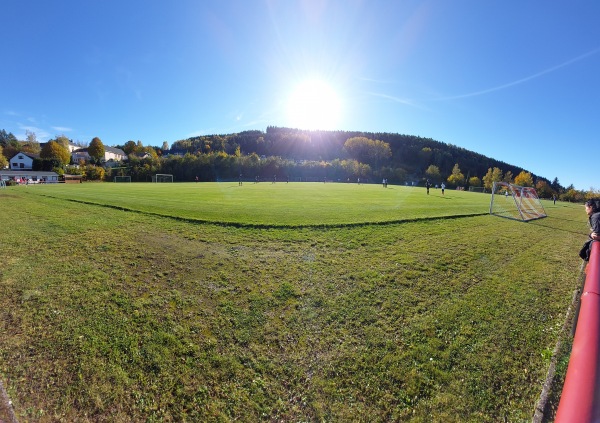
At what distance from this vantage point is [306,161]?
127250 millimetres

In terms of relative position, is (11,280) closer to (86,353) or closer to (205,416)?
(86,353)

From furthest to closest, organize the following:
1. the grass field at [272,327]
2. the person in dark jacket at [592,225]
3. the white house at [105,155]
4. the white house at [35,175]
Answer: the white house at [105,155]
the white house at [35,175]
the person in dark jacket at [592,225]
the grass field at [272,327]

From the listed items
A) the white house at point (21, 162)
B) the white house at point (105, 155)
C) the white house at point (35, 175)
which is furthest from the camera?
the white house at point (105, 155)

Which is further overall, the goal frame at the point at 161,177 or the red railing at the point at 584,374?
the goal frame at the point at 161,177

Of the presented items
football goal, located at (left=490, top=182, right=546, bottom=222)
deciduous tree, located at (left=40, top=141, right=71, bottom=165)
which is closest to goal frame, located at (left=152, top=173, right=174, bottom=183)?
deciduous tree, located at (left=40, top=141, right=71, bottom=165)

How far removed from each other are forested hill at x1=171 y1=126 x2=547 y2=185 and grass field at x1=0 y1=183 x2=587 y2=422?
151803 millimetres

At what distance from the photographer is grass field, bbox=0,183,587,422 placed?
14.4ft

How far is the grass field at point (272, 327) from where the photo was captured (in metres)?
4.40

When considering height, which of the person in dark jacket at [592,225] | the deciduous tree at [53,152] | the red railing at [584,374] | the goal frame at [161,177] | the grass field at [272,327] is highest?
the deciduous tree at [53,152]

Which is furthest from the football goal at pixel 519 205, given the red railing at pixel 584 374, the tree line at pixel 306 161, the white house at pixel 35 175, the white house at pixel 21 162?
the white house at pixel 21 162

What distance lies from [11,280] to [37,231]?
5594mm

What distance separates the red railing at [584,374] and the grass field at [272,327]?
11.4 feet

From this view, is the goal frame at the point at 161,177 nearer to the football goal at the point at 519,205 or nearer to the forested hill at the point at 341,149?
the forested hill at the point at 341,149

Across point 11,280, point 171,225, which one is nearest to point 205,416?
point 11,280
